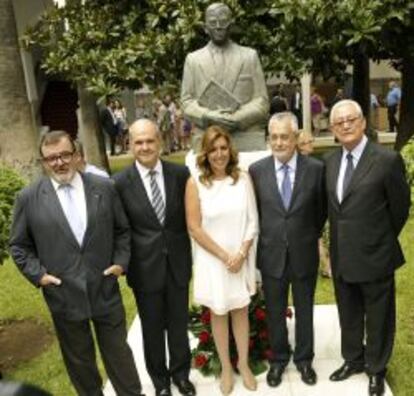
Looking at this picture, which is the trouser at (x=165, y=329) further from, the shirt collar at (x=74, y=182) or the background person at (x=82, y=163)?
the background person at (x=82, y=163)

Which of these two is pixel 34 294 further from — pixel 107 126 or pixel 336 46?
pixel 107 126

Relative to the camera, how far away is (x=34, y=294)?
310 inches

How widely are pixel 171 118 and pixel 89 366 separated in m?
16.1

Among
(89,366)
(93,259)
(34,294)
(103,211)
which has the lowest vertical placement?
(34,294)

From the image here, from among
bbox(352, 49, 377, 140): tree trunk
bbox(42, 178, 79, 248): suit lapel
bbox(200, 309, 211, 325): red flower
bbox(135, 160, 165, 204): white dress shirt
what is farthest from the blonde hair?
bbox(352, 49, 377, 140): tree trunk

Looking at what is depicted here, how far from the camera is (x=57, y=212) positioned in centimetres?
396

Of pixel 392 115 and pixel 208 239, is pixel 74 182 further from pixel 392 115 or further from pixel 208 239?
pixel 392 115

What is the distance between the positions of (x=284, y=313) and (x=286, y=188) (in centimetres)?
98

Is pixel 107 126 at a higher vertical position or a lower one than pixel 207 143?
lower

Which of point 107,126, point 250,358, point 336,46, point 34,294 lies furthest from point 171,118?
point 250,358

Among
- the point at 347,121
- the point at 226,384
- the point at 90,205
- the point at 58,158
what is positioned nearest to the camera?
the point at 58,158

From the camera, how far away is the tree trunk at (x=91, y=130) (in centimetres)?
1441

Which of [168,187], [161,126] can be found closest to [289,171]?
[168,187]

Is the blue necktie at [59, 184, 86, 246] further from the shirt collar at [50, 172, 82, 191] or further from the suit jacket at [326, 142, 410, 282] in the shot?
the suit jacket at [326, 142, 410, 282]
